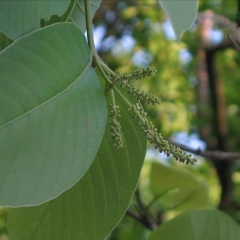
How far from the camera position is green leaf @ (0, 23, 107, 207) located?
578mm

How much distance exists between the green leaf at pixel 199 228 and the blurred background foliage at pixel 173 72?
140 cm

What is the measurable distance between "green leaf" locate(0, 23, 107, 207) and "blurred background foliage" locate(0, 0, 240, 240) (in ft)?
5.80

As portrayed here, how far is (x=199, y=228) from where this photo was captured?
0.93 metres

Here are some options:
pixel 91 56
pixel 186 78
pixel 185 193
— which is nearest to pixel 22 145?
pixel 91 56

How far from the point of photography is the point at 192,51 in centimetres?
363

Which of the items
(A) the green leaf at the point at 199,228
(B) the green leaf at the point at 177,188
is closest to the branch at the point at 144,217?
(B) the green leaf at the point at 177,188

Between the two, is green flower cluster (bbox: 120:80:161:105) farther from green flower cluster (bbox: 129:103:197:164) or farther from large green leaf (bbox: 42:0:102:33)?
large green leaf (bbox: 42:0:102:33)

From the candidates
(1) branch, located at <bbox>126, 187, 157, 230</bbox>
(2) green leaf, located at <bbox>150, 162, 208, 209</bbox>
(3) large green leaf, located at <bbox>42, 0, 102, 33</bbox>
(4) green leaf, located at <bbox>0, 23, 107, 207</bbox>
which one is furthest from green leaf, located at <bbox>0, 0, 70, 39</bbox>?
(1) branch, located at <bbox>126, 187, 157, 230</bbox>

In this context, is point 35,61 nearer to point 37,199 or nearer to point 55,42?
point 55,42

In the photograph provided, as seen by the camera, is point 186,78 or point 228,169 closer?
point 228,169

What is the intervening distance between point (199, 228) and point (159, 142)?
0.33 metres

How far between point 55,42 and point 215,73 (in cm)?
219

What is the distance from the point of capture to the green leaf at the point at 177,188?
1.28m

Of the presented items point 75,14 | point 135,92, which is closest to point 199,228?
point 135,92
